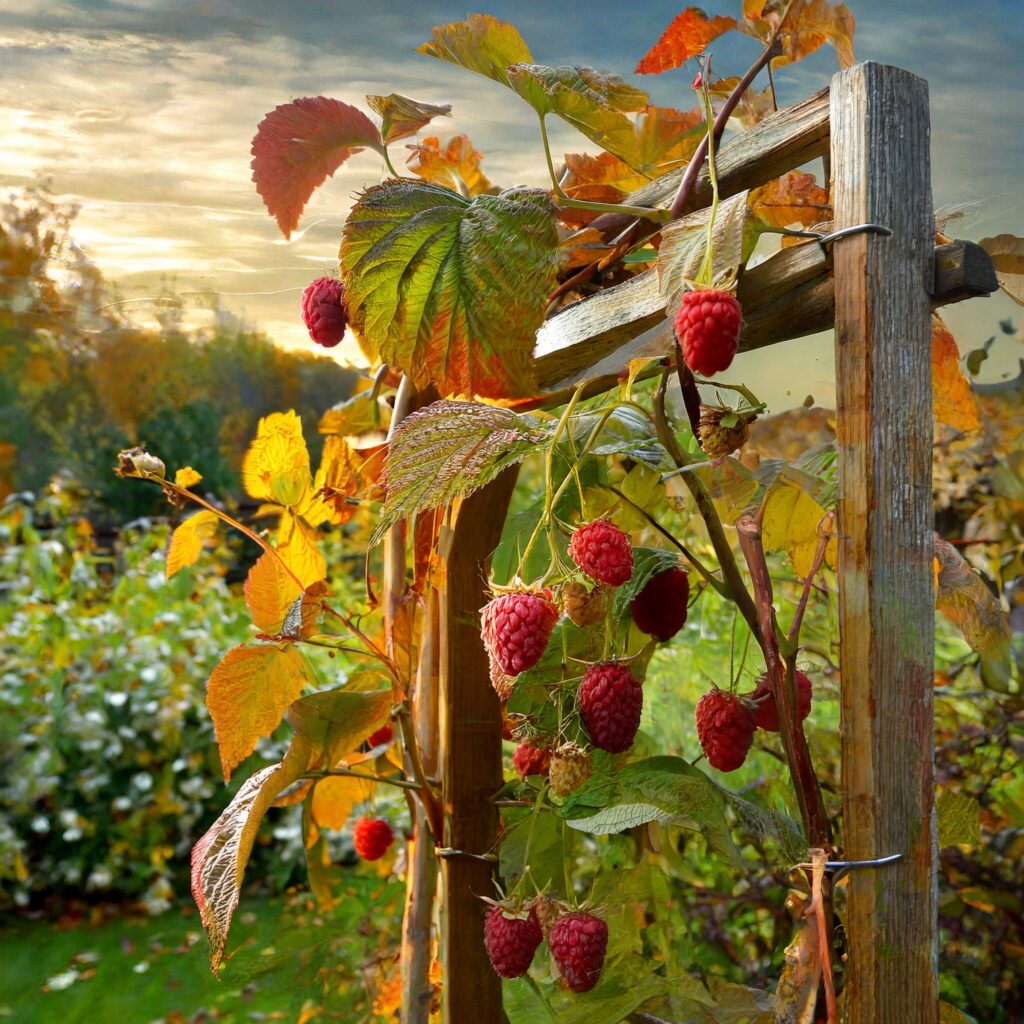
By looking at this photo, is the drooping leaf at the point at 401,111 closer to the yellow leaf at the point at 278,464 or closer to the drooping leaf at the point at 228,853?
the yellow leaf at the point at 278,464

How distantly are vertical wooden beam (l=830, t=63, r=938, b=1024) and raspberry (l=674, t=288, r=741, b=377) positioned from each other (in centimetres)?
5

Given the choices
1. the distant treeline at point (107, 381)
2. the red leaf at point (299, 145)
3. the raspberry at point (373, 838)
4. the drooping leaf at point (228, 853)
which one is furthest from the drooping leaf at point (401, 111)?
the distant treeline at point (107, 381)

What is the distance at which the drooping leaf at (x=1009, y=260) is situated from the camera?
1.80ft

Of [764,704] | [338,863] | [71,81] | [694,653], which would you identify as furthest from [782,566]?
[71,81]

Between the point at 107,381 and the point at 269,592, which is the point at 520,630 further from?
the point at 107,381

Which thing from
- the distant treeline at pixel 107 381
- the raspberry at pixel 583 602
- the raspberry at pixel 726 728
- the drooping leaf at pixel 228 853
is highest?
the distant treeline at pixel 107 381

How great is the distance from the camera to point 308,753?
63cm

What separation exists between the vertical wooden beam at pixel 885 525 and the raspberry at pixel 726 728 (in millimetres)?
94

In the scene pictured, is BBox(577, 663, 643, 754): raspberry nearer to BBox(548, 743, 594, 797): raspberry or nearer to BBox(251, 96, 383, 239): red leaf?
BBox(548, 743, 594, 797): raspberry

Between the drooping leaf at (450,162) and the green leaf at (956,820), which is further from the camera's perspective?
the drooping leaf at (450,162)

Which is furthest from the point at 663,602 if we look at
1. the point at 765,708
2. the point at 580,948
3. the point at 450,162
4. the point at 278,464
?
the point at 450,162

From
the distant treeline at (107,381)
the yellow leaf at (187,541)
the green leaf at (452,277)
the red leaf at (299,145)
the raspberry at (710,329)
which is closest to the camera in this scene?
the raspberry at (710,329)

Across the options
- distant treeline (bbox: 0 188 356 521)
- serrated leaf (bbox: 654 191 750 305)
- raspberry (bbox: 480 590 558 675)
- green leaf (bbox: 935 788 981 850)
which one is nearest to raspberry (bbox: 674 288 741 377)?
serrated leaf (bbox: 654 191 750 305)

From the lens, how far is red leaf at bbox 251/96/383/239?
0.63 meters
